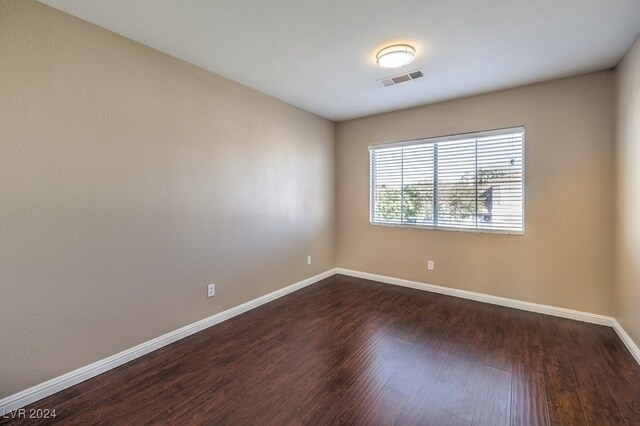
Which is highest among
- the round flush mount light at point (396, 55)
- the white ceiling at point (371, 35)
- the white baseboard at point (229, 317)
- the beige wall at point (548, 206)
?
the white ceiling at point (371, 35)

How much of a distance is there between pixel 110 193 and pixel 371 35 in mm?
2365

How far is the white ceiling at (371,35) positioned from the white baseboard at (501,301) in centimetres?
248

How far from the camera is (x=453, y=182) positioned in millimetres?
3723

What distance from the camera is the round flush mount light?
2367 mm

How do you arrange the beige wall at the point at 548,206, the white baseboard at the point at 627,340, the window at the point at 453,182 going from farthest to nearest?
the window at the point at 453,182 → the beige wall at the point at 548,206 → the white baseboard at the point at 627,340

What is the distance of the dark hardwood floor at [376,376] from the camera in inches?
67.1

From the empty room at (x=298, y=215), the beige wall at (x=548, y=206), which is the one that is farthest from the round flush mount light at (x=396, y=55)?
the beige wall at (x=548, y=206)

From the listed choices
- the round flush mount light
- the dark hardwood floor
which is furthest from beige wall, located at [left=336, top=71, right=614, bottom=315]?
the round flush mount light

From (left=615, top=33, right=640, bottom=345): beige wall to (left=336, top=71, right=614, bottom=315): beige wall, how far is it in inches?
6.1

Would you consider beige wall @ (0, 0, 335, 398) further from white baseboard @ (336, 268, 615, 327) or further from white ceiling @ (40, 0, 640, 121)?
white baseboard @ (336, 268, 615, 327)

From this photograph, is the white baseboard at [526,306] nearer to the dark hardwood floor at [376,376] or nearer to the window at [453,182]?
the dark hardwood floor at [376,376]

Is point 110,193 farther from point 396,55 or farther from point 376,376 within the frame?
point 396,55

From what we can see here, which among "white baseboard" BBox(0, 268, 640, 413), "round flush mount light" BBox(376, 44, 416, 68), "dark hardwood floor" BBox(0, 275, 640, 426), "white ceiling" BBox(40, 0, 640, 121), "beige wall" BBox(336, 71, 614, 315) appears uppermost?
"white ceiling" BBox(40, 0, 640, 121)

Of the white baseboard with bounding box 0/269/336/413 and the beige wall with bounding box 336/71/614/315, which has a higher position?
the beige wall with bounding box 336/71/614/315
